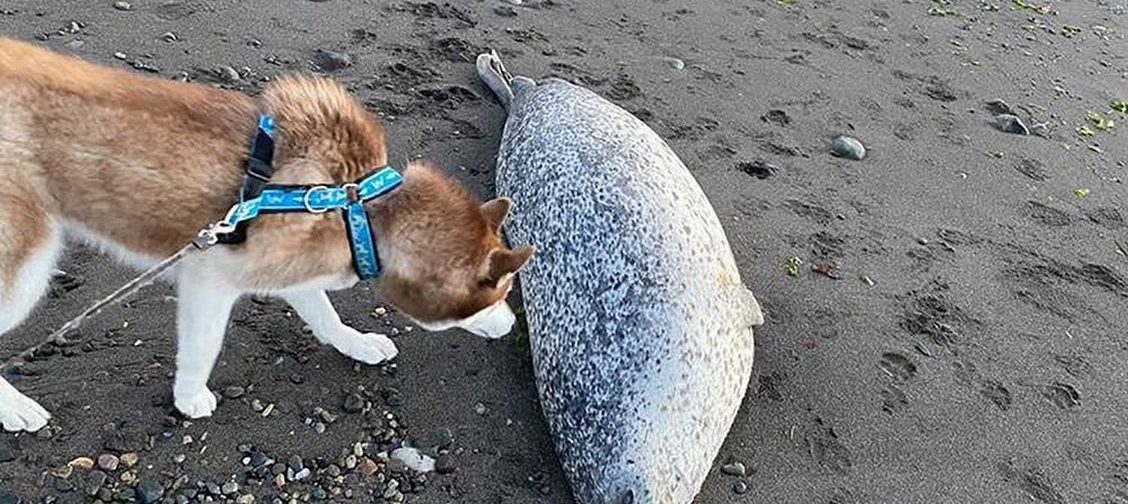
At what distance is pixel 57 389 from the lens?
3807 millimetres

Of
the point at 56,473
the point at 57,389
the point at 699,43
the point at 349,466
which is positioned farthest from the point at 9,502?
the point at 699,43

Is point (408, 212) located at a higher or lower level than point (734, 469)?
higher

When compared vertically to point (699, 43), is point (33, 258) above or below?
above

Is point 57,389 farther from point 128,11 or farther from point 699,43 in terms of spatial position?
point 699,43

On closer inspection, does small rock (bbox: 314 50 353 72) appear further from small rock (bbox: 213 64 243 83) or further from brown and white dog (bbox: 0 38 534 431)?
brown and white dog (bbox: 0 38 534 431)

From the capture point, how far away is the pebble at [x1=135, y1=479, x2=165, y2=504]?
3506 millimetres

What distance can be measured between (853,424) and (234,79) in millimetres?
3734

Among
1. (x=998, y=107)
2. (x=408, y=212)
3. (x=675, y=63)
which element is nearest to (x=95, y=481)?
(x=408, y=212)

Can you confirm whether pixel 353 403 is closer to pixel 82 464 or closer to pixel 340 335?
pixel 340 335

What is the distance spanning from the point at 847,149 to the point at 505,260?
11.2 ft

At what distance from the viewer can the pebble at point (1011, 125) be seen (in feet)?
22.5

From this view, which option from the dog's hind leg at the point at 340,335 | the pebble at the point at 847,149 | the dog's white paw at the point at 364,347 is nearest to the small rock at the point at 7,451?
the dog's hind leg at the point at 340,335

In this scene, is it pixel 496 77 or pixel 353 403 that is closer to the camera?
pixel 353 403

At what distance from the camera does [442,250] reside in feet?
11.5
